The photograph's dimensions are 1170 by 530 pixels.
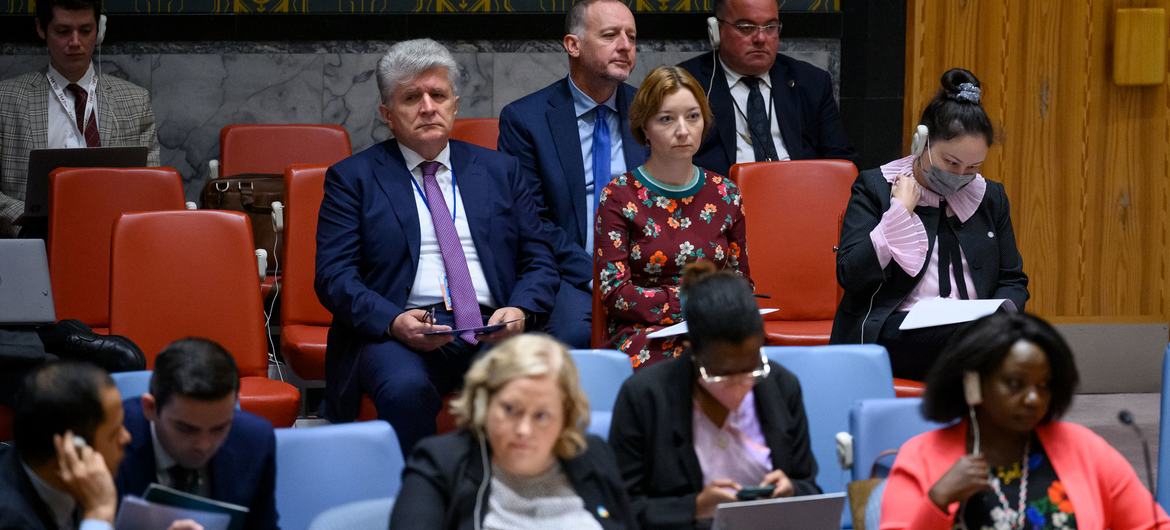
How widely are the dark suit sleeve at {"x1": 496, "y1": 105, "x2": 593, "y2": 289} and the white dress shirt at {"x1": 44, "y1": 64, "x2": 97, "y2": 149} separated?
1.83 metres

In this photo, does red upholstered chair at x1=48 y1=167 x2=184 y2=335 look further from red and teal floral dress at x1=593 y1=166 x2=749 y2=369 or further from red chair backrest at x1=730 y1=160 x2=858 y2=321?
red chair backrest at x1=730 y1=160 x2=858 y2=321

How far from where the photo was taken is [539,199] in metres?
4.46

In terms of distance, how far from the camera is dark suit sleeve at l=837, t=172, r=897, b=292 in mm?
3871

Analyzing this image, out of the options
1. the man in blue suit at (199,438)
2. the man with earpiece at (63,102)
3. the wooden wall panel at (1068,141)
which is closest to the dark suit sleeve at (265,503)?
the man in blue suit at (199,438)

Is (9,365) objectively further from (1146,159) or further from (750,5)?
(1146,159)

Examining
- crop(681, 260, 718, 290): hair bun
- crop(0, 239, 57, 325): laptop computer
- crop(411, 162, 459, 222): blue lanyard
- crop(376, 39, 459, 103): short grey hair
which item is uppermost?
crop(376, 39, 459, 103): short grey hair

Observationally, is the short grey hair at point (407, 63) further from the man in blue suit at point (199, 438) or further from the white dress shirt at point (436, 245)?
the man in blue suit at point (199, 438)

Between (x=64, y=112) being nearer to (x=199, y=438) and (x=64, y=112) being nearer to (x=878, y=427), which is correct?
(x=199, y=438)

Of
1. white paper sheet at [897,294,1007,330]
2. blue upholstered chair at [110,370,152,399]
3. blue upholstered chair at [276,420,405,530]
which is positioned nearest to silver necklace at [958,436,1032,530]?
blue upholstered chair at [276,420,405,530]

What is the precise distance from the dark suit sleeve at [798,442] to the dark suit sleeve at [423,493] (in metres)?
0.69

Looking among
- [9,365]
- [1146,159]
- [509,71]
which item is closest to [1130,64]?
[1146,159]

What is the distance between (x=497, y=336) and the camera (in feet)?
12.5

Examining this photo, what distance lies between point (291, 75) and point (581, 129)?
1.86m

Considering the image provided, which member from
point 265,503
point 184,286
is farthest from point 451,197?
point 265,503
